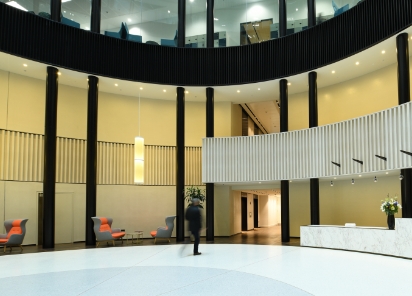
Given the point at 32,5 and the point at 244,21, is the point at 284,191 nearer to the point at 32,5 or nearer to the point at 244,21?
the point at 244,21

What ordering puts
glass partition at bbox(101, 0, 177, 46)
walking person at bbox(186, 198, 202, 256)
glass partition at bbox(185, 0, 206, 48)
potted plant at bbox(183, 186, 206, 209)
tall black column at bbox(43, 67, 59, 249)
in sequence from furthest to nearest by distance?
glass partition at bbox(185, 0, 206, 48), potted plant at bbox(183, 186, 206, 209), glass partition at bbox(101, 0, 177, 46), tall black column at bbox(43, 67, 59, 249), walking person at bbox(186, 198, 202, 256)

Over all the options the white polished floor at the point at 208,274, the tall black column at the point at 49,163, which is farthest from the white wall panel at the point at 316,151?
the tall black column at the point at 49,163

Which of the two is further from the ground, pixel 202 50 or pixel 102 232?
pixel 202 50

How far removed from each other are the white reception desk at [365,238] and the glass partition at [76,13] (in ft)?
36.6

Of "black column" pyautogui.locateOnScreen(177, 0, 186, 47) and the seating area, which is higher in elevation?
"black column" pyautogui.locateOnScreen(177, 0, 186, 47)

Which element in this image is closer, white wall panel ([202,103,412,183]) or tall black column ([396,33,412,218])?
tall black column ([396,33,412,218])

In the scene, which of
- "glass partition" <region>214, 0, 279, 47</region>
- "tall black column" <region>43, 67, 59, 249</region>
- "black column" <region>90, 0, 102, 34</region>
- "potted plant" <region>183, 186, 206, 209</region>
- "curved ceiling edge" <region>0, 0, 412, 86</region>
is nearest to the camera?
"curved ceiling edge" <region>0, 0, 412, 86</region>

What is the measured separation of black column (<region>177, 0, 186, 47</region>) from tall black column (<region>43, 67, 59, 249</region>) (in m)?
5.47

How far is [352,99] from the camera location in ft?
52.5

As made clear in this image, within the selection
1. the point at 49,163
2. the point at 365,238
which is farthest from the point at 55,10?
the point at 365,238

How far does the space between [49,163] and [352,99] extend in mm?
12093

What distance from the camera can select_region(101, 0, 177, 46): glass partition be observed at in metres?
15.8

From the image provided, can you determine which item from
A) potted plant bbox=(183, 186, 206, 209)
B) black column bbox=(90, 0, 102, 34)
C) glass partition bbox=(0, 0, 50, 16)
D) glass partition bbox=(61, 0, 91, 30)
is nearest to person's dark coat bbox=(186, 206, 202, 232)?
potted plant bbox=(183, 186, 206, 209)

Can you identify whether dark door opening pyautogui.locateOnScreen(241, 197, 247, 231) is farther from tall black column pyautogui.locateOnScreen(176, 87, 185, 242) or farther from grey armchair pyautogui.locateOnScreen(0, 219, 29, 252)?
grey armchair pyautogui.locateOnScreen(0, 219, 29, 252)
